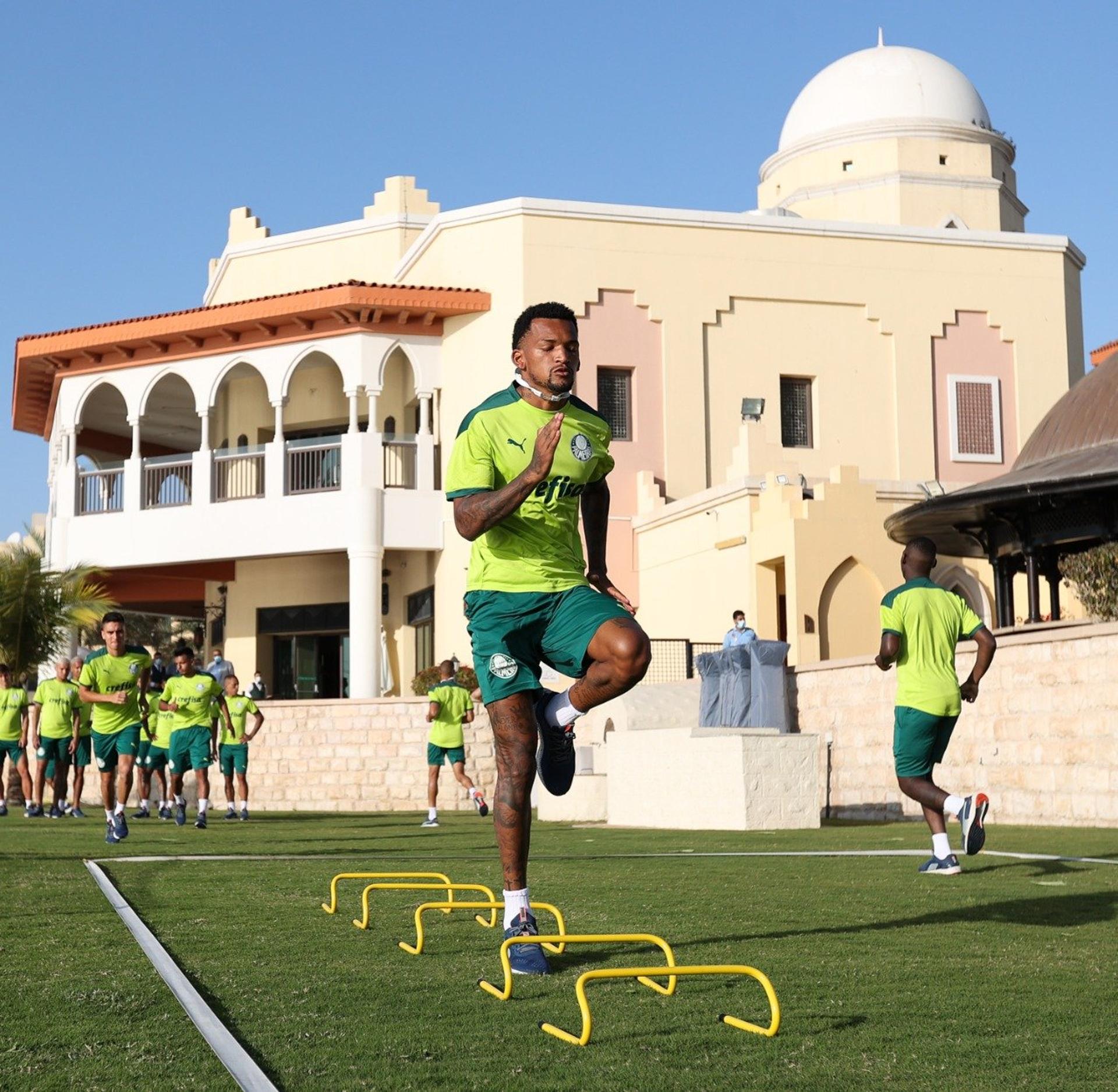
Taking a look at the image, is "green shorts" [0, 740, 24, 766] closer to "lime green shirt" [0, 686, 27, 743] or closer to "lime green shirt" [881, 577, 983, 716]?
"lime green shirt" [0, 686, 27, 743]

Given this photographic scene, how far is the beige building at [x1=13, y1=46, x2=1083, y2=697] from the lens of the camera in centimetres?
3306

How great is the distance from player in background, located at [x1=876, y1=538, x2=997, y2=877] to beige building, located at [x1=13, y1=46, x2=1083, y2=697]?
65.9 ft

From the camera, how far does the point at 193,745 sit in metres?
17.2

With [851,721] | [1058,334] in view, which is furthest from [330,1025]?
[1058,334]

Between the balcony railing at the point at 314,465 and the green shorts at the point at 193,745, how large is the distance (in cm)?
1623

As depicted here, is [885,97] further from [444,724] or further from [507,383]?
[444,724]

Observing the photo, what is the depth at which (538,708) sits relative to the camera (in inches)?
229

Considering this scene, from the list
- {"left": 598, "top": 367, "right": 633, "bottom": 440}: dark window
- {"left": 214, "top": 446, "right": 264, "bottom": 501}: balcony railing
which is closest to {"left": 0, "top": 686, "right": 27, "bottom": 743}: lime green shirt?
{"left": 214, "top": 446, "right": 264, "bottom": 501}: balcony railing

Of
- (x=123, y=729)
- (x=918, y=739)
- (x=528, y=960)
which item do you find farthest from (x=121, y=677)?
(x=528, y=960)

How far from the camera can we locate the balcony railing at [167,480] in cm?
3478

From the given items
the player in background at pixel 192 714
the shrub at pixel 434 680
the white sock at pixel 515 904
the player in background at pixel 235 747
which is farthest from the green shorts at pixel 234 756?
the white sock at pixel 515 904

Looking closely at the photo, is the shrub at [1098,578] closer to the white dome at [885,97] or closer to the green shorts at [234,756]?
the green shorts at [234,756]

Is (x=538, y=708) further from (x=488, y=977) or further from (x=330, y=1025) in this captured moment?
(x=330, y=1025)

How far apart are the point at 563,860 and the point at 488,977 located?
590cm
